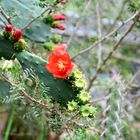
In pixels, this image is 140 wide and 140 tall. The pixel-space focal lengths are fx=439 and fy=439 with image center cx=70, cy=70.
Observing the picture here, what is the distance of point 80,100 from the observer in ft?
4.82

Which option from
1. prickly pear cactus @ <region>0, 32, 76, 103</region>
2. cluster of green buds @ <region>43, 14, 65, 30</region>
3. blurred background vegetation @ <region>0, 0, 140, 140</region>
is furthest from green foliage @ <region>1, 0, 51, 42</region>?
blurred background vegetation @ <region>0, 0, 140, 140</region>

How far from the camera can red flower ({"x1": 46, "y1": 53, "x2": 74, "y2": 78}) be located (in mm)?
1451

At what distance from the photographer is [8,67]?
57.9 inches

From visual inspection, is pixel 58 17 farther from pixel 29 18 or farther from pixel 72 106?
pixel 72 106

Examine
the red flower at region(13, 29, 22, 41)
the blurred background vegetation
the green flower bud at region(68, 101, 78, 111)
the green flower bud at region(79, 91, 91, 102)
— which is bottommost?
the green flower bud at region(68, 101, 78, 111)

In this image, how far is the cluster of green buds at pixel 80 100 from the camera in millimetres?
1460

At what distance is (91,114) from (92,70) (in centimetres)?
197

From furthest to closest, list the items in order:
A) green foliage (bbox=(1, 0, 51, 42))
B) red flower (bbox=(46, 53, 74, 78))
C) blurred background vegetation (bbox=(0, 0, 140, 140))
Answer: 1. blurred background vegetation (bbox=(0, 0, 140, 140))
2. green foliage (bbox=(1, 0, 51, 42))
3. red flower (bbox=(46, 53, 74, 78))

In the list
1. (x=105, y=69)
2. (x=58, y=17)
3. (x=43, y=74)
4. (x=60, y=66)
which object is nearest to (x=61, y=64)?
(x=60, y=66)

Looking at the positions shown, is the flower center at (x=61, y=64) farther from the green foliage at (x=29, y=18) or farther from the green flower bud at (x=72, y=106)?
the green foliage at (x=29, y=18)

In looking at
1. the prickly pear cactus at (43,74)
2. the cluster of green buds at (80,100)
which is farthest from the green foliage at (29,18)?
the cluster of green buds at (80,100)

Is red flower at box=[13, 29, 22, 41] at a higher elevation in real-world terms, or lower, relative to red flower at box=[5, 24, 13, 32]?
lower

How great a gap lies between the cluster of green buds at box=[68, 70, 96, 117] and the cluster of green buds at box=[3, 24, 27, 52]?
216 mm

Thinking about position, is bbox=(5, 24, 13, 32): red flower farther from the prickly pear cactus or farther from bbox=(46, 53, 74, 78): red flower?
bbox=(46, 53, 74, 78): red flower
